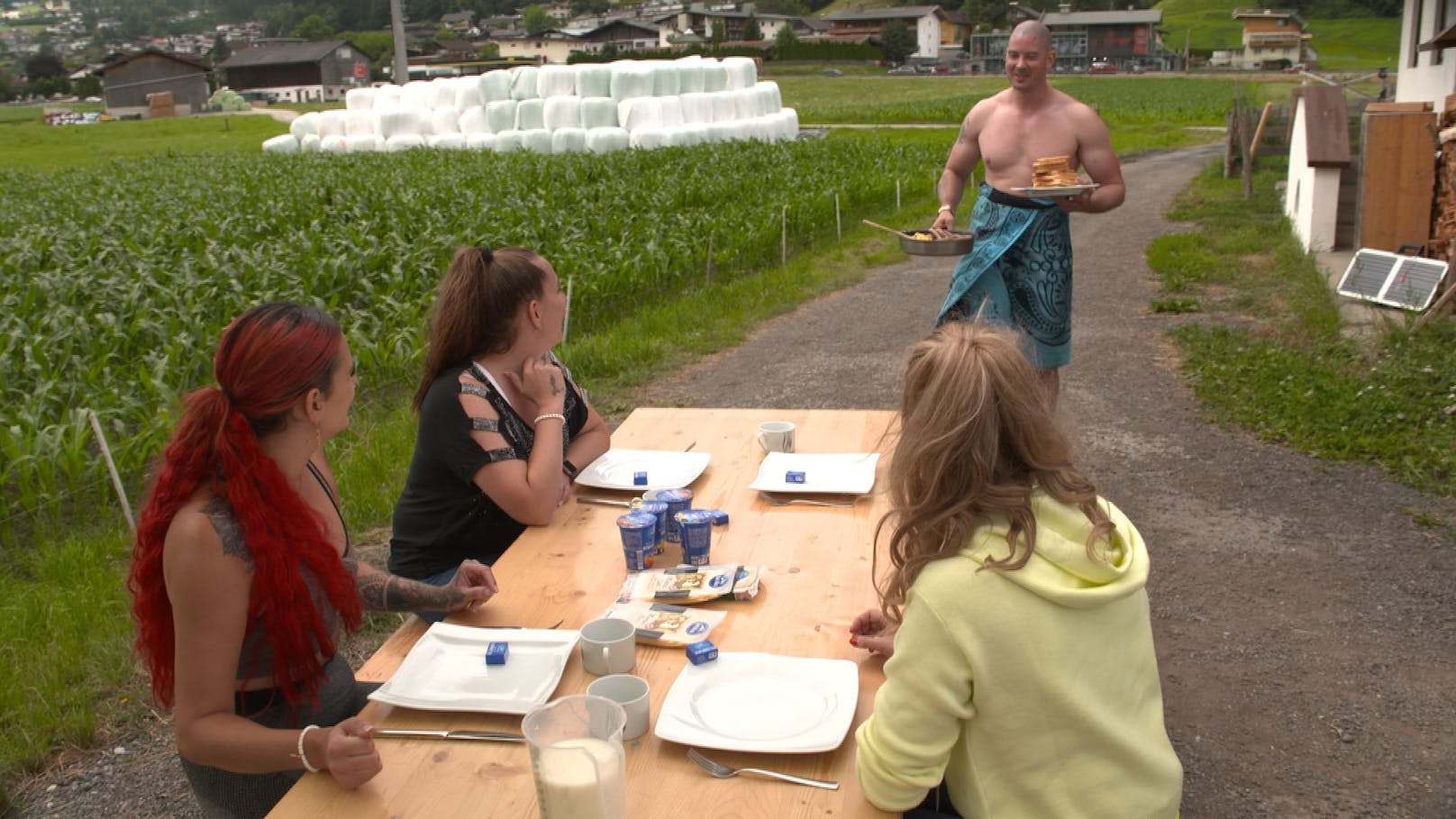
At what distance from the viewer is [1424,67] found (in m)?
11.7

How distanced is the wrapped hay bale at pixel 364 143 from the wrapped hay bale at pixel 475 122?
2.05 m

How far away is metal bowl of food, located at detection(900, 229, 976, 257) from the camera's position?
5.00 m

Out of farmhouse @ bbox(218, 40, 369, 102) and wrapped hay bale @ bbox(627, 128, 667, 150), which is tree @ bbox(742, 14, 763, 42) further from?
wrapped hay bale @ bbox(627, 128, 667, 150)

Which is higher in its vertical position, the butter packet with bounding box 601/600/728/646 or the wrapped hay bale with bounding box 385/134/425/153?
the wrapped hay bale with bounding box 385/134/425/153

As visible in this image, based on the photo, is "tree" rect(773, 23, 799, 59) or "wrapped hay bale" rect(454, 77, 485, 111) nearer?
"wrapped hay bale" rect(454, 77, 485, 111)

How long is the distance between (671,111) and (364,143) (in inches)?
305

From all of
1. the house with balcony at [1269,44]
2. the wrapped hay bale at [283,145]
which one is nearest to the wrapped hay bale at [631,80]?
the wrapped hay bale at [283,145]

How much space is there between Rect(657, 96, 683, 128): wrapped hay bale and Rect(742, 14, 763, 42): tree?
292 feet

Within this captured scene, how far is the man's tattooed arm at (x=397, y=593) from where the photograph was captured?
2.63 meters

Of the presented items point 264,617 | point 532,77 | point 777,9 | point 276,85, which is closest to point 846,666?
point 264,617

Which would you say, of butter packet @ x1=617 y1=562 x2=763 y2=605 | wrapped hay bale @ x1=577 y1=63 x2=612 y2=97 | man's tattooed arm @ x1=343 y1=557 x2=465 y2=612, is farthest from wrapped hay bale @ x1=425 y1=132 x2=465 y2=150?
butter packet @ x1=617 y1=562 x2=763 y2=605

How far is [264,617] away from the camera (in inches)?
88.9

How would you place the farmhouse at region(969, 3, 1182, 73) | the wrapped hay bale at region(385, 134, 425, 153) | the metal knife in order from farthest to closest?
the farmhouse at region(969, 3, 1182, 73)
the wrapped hay bale at region(385, 134, 425, 153)
the metal knife

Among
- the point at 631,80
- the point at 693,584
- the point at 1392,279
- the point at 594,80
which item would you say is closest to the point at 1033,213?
the point at 693,584
